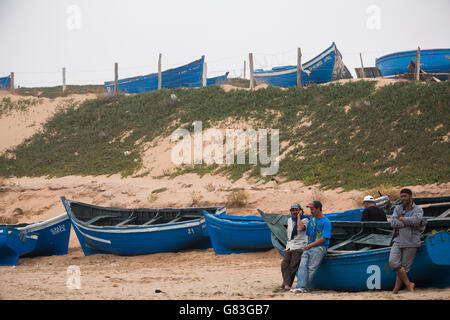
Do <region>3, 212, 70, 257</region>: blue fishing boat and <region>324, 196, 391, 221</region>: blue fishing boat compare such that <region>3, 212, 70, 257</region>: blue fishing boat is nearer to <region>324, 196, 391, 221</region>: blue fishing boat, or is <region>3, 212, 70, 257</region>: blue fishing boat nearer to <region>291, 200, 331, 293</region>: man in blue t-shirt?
<region>324, 196, 391, 221</region>: blue fishing boat

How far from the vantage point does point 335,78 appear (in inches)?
1268

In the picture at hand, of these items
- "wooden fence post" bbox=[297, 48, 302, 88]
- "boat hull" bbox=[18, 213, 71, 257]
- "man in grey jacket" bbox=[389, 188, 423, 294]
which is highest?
"wooden fence post" bbox=[297, 48, 302, 88]

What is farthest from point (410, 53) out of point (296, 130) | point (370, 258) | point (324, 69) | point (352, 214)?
point (370, 258)

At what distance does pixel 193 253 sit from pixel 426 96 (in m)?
13.7

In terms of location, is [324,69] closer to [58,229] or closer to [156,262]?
[58,229]

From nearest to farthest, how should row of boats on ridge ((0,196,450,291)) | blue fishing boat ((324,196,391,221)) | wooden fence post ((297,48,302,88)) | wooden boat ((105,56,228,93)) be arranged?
row of boats on ridge ((0,196,450,291)) < blue fishing boat ((324,196,391,221)) < wooden fence post ((297,48,302,88)) < wooden boat ((105,56,228,93))

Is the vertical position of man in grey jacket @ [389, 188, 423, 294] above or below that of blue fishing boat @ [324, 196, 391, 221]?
above

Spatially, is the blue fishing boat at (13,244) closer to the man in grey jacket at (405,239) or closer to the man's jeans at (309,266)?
the man's jeans at (309,266)

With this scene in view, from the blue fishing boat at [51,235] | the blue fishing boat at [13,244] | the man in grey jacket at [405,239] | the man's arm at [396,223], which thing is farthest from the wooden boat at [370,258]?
the blue fishing boat at [51,235]

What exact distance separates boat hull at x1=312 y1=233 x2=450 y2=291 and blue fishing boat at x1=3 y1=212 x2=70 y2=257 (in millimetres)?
9296

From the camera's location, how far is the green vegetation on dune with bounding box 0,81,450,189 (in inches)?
784

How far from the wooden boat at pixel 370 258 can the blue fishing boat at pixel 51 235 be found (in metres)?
8.22

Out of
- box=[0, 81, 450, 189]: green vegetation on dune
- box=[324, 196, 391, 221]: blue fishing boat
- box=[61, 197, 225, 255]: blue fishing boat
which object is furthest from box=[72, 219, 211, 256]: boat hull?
box=[0, 81, 450, 189]: green vegetation on dune

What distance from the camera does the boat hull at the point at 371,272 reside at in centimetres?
770
